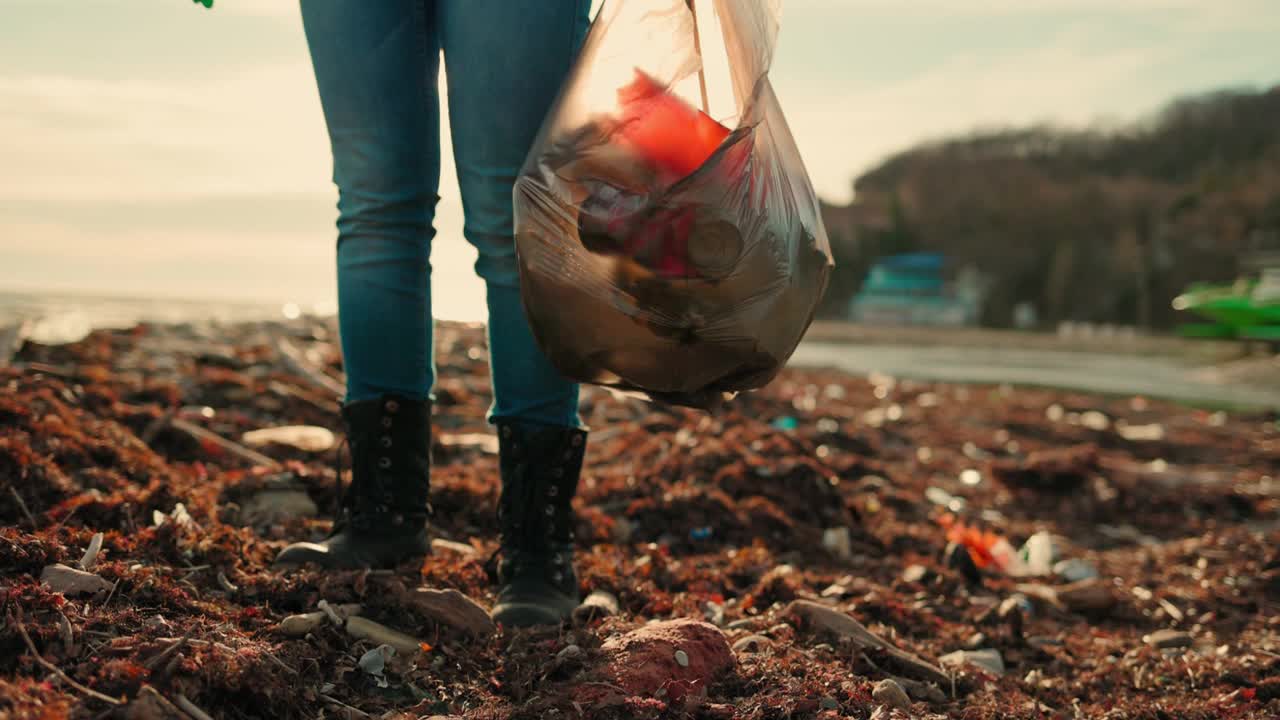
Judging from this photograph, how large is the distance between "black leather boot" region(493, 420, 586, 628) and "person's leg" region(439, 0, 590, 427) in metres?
0.04

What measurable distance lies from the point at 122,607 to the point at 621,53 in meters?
1.05

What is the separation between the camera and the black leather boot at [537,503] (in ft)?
5.64

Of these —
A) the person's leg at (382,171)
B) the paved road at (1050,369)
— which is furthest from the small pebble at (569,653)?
the paved road at (1050,369)

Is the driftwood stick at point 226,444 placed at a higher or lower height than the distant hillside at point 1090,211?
lower

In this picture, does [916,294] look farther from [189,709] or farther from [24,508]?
[189,709]

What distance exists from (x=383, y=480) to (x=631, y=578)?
0.54m

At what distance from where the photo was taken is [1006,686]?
176cm

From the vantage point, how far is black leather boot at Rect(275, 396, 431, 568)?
71.5 inches

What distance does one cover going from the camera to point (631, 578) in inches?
78.6

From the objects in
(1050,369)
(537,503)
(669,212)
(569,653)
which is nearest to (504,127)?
(669,212)

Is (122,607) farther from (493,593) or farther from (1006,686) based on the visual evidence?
(1006,686)

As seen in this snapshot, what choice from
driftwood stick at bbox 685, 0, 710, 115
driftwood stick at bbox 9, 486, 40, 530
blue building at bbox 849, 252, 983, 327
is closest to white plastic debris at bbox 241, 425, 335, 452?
driftwood stick at bbox 9, 486, 40, 530

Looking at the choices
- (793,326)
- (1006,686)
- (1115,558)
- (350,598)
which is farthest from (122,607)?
(1115,558)

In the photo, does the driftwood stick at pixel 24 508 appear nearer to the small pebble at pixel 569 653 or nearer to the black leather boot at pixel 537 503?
the black leather boot at pixel 537 503
